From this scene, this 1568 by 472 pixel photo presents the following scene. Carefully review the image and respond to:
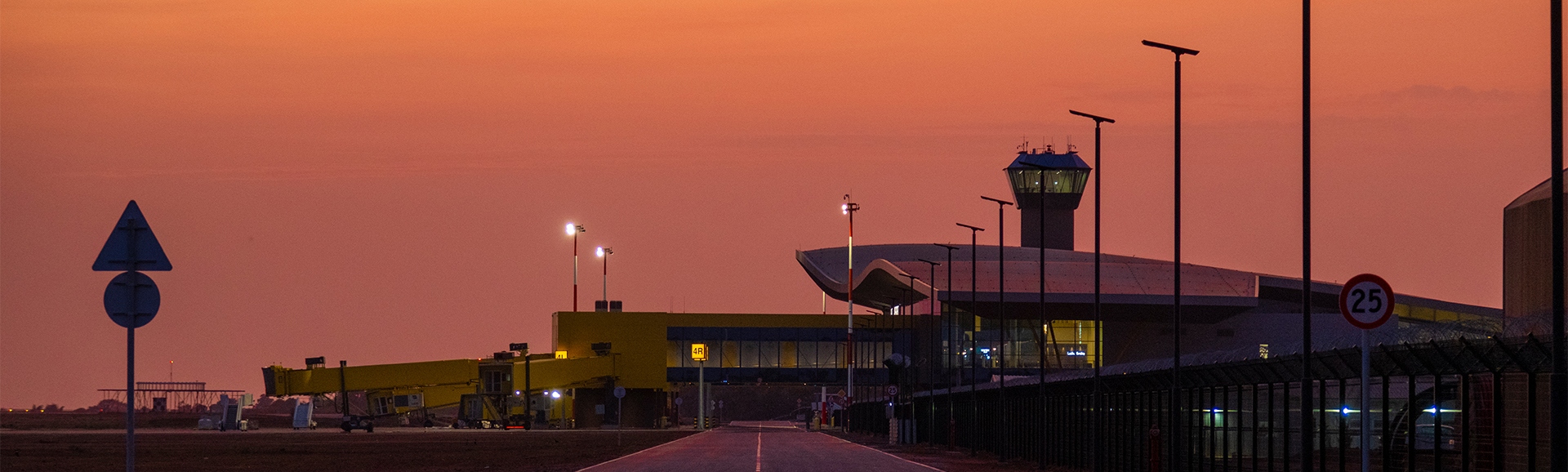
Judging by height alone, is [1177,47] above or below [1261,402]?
above

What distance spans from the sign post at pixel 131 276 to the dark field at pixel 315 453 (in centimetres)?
3033

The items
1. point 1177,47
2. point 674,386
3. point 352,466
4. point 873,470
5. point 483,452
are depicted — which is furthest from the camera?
point 674,386

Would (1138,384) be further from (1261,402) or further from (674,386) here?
(674,386)

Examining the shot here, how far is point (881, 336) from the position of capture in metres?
149

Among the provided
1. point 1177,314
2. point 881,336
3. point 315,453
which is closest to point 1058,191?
point 881,336

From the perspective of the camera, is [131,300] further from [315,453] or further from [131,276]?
[315,453]

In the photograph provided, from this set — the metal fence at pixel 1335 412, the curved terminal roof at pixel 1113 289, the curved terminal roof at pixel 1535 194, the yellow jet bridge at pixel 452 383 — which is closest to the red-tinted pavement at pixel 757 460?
the metal fence at pixel 1335 412

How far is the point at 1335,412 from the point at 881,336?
4683 inches

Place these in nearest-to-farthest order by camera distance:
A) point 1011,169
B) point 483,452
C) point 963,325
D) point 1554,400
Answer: point 1554,400 < point 483,452 < point 963,325 < point 1011,169

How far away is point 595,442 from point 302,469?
33.8m

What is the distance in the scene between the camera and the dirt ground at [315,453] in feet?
158

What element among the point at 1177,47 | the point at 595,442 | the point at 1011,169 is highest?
the point at 1011,169

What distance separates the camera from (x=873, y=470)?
44000 millimetres

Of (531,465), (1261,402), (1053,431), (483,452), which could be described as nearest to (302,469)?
(531,465)
